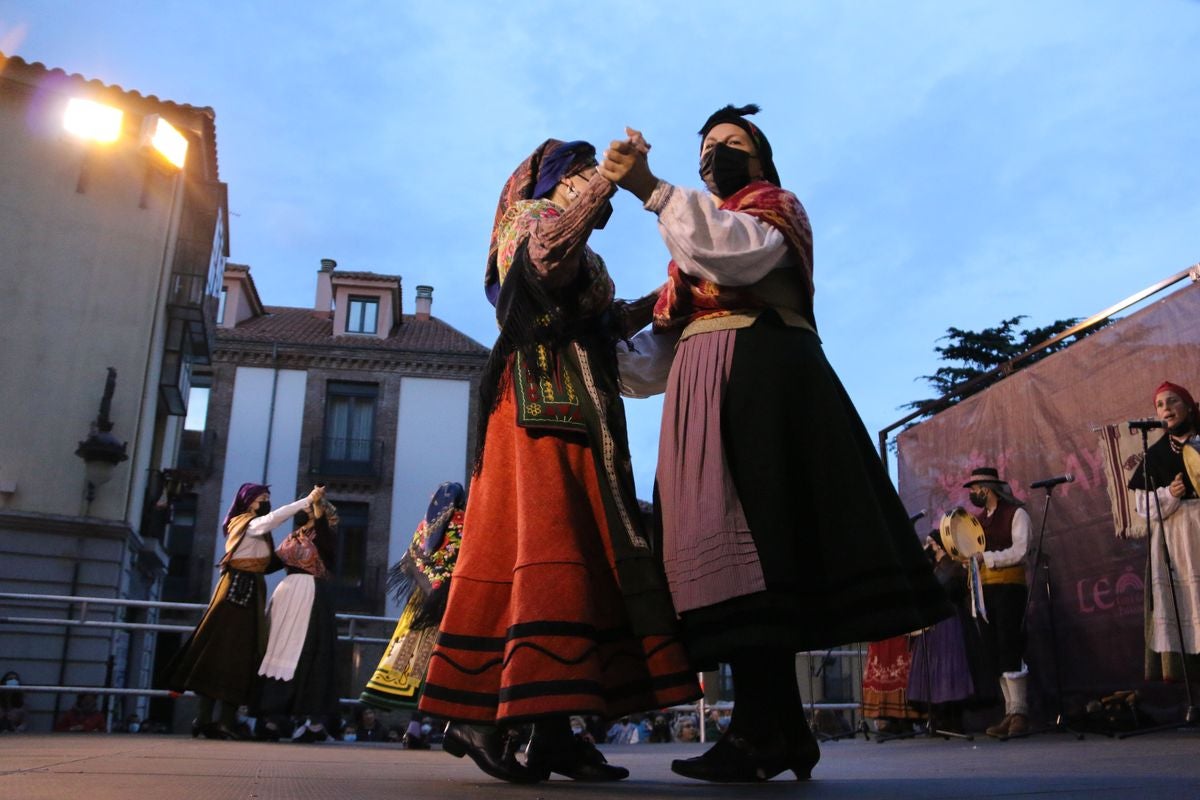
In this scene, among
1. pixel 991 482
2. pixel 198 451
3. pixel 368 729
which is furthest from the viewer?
pixel 198 451

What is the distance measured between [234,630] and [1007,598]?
17.1ft

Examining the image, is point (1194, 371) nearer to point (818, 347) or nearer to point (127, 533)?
point (818, 347)

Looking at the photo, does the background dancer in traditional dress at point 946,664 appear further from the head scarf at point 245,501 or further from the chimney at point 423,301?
the chimney at point 423,301

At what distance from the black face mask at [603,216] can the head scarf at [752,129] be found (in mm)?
571

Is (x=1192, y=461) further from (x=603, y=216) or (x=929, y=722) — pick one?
(x=603, y=216)

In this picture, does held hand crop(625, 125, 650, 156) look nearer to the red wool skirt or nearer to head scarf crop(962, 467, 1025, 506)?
the red wool skirt

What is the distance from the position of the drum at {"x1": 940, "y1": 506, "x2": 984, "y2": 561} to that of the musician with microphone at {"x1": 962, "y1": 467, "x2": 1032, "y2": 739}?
5 centimetres

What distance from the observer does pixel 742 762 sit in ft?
8.11

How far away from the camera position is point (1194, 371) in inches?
243

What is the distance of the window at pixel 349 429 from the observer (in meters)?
26.0

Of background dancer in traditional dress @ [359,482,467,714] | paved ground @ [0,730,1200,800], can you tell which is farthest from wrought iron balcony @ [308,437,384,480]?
paved ground @ [0,730,1200,800]

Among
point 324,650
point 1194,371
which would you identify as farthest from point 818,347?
point 324,650

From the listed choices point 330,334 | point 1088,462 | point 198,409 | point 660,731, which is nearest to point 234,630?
point 1088,462

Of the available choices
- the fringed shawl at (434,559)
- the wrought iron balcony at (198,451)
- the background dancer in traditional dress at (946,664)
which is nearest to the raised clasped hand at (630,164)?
the fringed shawl at (434,559)
